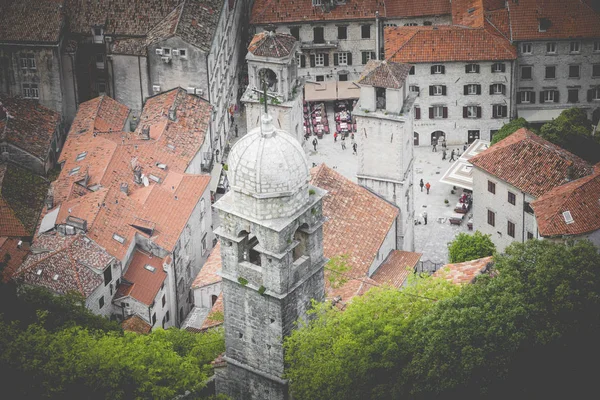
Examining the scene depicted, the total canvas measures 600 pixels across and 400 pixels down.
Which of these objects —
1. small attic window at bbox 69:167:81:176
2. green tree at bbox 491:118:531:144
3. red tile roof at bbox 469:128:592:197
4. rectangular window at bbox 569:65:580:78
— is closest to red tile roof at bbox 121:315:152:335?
small attic window at bbox 69:167:81:176

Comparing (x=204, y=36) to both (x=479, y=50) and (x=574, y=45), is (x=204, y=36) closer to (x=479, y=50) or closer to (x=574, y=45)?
(x=479, y=50)

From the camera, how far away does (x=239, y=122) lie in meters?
141

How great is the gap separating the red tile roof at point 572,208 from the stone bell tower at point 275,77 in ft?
69.2

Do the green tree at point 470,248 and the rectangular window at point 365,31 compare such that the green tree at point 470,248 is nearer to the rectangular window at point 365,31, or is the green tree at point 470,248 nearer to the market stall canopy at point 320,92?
the market stall canopy at point 320,92

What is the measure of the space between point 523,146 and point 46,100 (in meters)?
47.5

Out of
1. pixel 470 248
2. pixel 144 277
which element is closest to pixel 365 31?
pixel 470 248

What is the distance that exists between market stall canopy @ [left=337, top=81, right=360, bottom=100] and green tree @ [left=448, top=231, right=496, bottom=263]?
34.1 meters

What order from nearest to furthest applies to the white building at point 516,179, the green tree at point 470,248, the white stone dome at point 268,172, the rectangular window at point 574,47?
the white stone dome at point 268,172, the green tree at point 470,248, the white building at point 516,179, the rectangular window at point 574,47

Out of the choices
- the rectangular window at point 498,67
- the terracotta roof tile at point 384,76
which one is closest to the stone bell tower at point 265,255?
the terracotta roof tile at point 384,76

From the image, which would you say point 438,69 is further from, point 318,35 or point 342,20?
point 318,35

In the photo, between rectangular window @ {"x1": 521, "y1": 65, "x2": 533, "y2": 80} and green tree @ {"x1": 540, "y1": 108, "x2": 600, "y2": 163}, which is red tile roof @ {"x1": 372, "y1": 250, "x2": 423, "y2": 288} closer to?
green tree @ {"x1": 540, "y1": 108, "x2": 600, "y2": 163}

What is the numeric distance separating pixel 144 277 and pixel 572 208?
108ft

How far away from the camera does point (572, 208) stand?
4031 inches

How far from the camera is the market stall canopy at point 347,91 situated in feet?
456
